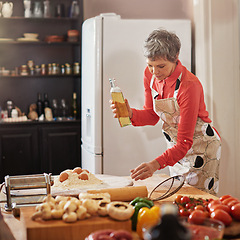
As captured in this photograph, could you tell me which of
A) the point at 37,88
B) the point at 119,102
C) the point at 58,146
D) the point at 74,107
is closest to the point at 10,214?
the point at 119,102

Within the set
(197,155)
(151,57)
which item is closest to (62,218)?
(151,57)

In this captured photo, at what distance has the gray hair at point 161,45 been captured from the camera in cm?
188

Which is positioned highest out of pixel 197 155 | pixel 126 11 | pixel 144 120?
pixel 126 11

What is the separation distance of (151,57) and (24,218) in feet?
3.30

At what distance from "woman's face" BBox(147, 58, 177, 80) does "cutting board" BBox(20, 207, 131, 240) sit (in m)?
0.95

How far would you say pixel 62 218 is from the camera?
1.18 metres

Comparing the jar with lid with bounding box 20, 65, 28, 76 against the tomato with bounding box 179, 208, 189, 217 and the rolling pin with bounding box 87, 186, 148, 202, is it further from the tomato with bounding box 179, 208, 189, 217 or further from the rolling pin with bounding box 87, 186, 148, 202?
the tomato with bounding box 179, 208, 189, 217

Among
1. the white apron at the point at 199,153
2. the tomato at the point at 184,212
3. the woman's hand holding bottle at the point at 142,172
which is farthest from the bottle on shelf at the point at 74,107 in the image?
the tomato at the point at 184,212

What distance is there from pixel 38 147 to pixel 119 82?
4.02 ft

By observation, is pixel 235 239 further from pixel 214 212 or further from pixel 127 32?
pixel 127 32

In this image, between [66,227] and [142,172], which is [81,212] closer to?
[66,227]

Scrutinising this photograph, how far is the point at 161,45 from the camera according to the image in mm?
1879

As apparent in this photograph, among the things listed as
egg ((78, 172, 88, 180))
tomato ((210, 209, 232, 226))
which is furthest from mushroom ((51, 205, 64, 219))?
egg ((78, 172, 88, 180))

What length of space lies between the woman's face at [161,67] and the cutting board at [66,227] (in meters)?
0.95
